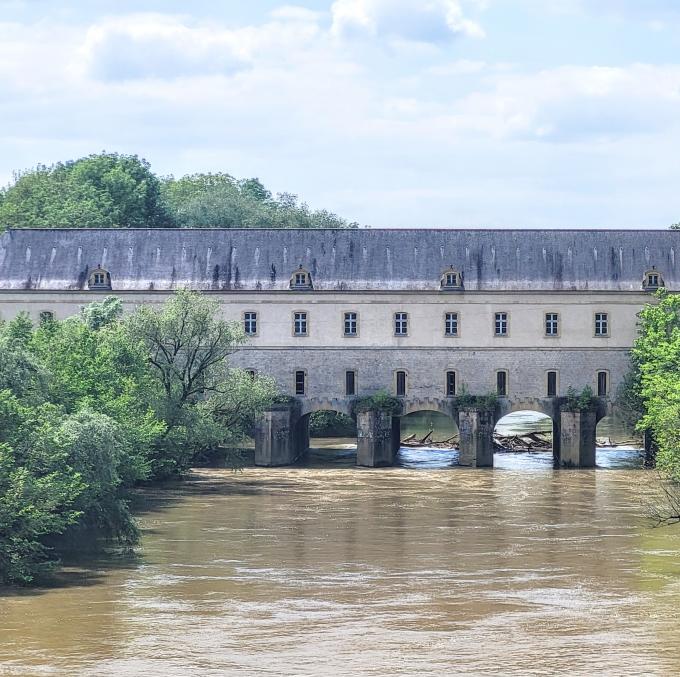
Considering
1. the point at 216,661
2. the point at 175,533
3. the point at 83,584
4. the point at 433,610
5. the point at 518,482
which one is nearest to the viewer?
the point at 216,661

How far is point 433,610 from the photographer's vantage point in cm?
4178

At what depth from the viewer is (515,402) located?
82.0 meters

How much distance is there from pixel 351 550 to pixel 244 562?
4534 mm

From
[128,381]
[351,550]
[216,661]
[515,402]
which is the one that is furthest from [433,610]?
[515,402]

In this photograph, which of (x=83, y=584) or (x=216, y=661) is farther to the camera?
(x=83, y=584)

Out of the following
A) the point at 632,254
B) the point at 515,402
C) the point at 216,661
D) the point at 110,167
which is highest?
the point at 110,167

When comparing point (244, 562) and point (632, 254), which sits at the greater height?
point (632, 254)

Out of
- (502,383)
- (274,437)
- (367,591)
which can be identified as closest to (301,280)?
(274,437)

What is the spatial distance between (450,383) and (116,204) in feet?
127

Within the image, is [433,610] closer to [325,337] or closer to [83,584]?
[83,584]

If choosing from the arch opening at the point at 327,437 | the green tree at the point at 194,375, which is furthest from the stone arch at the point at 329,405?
the green tree at the point at 194,375

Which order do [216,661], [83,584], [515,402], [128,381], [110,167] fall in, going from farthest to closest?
1. [110,167]
2. [515,402]
3. [128,381]
4. [83,584]
5. [216,661]

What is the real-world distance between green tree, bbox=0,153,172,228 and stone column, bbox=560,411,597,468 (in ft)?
129

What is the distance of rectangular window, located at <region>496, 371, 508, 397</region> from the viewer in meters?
83.4
